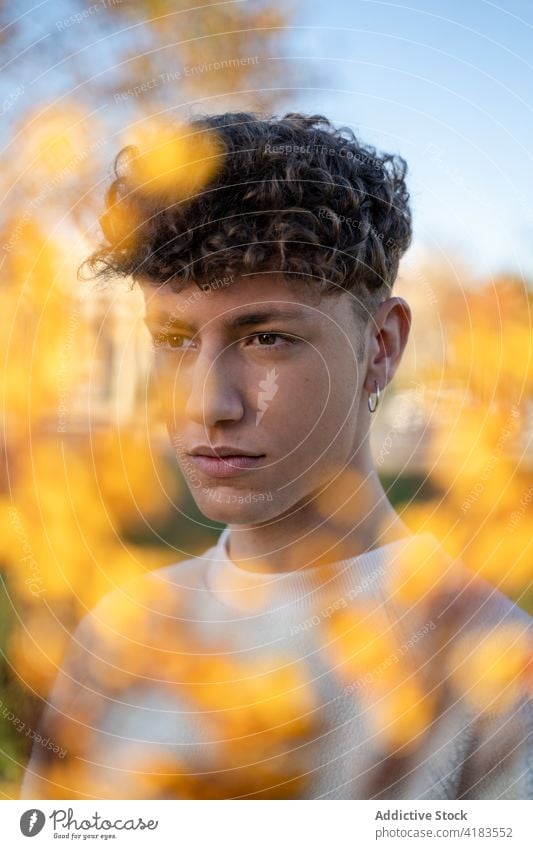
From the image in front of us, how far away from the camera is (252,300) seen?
75cm

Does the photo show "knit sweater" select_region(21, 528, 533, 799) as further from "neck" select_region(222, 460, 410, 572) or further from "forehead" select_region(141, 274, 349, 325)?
"forehead" select_region(141, 274, 349, 325)

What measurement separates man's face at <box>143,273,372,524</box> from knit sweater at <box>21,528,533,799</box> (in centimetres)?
11

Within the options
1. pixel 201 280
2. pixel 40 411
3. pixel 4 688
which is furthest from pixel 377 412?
pixel 4 688

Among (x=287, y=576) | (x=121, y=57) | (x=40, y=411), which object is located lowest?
(x=287, y=576)

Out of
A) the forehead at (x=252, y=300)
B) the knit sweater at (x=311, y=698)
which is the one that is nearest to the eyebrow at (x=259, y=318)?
the forehead at (x=252, y=300)

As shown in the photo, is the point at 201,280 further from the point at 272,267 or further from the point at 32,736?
the point at 32,736

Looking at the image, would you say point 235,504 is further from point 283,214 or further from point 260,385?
point 283,214

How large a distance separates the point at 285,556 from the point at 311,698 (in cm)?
14

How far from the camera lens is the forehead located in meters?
0.75

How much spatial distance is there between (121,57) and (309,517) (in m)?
0.49

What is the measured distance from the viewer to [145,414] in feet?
2.99
